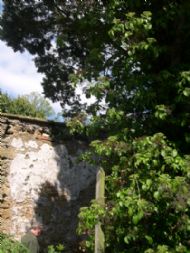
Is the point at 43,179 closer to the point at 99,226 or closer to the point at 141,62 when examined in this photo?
the point at 141,62

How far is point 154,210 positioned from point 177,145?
1.06 meters

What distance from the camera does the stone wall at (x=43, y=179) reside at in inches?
376

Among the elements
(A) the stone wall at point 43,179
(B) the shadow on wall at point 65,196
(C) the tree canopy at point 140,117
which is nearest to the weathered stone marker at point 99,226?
(C) the tree canopy at point 140,117

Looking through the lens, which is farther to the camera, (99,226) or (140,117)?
(140,117)

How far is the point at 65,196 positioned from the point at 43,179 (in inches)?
23.5

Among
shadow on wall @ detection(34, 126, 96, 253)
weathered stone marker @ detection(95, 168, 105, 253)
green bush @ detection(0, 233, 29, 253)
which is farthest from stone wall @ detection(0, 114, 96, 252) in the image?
weathered stone marker @ detection(95, 168, 105, 253)

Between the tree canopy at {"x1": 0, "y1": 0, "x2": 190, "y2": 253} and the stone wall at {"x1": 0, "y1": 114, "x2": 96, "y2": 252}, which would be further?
the stone wall at {"x1": 0, "y1": 114, "x2": 96, "y2": 252}

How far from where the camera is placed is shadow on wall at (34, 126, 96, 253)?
386 inches

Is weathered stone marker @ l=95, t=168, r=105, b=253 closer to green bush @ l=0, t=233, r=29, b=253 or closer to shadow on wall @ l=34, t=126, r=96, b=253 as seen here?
green bush @ l=0, t=233, r=29, b=253

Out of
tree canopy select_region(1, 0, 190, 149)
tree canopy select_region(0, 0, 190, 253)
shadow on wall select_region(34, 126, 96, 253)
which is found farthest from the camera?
shadow on wall select_region(34, 126, 96, 253)

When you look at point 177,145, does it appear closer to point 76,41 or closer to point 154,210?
point 154,210

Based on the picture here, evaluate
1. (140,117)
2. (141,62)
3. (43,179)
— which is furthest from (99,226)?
(43,179)

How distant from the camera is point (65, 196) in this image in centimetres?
1009

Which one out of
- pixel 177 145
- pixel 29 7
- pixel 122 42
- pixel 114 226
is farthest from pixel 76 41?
pixel 114 226
